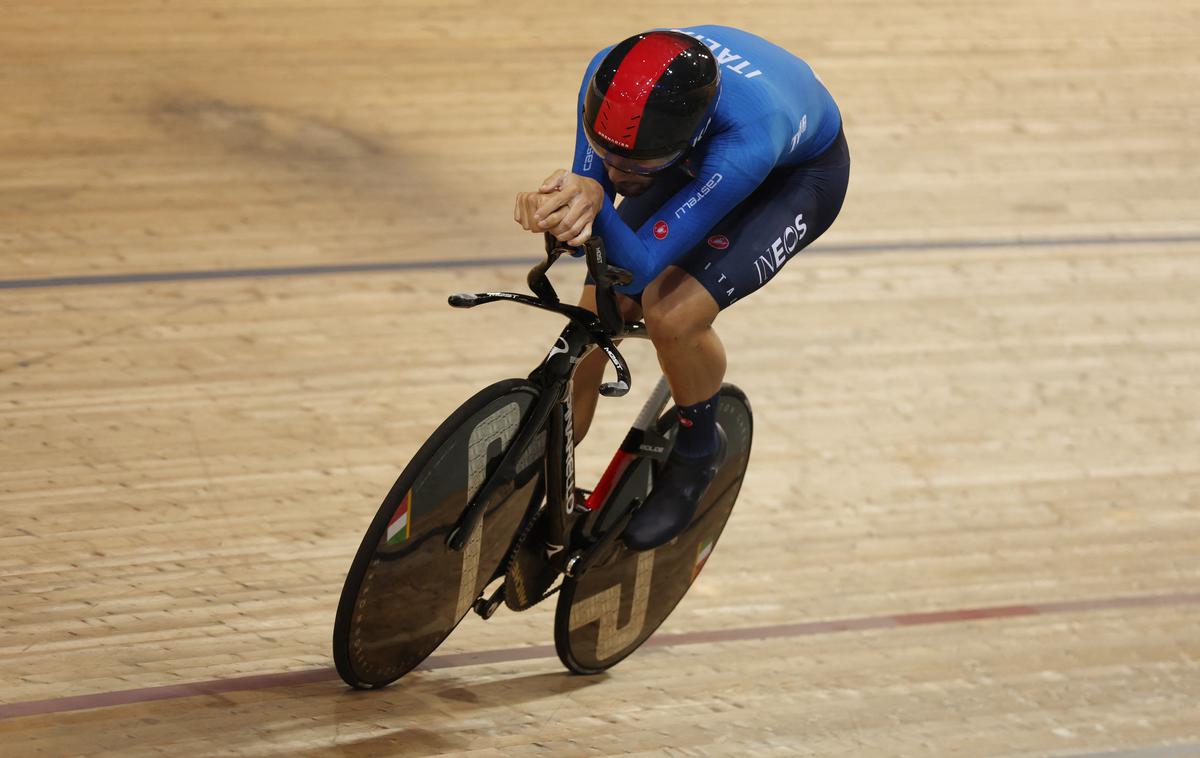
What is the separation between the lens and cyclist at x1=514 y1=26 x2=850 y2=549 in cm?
208

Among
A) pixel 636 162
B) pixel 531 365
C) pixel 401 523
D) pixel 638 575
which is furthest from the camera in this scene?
pixel 531 365

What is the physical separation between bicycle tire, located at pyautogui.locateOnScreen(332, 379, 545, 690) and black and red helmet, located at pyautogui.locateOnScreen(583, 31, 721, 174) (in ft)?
1.39

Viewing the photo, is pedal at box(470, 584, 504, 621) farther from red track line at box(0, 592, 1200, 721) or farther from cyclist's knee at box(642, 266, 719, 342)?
cyclist's knee at box(642, 266, 719, 342)

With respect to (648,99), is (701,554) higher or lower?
lower

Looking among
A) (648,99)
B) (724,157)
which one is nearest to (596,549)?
(724,157)

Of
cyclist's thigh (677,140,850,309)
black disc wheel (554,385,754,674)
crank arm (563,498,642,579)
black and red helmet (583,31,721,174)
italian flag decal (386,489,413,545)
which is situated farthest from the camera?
black disc wheel (554,385,754,674)

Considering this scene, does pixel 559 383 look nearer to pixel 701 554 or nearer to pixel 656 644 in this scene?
pixel 701 554

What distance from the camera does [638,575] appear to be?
→ 285cm

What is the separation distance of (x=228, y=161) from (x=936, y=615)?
9.72ft

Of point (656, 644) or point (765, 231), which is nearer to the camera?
point (765, 231)

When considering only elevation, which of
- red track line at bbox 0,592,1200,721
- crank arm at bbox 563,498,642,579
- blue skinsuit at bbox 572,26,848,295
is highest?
blue skinsuit at bbox 572,26,848,295

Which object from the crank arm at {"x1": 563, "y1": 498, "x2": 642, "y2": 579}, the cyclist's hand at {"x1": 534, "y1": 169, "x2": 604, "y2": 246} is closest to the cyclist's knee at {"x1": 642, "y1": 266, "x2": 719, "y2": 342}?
the cyclist's hand at {"x1": 534, "y1": 169, "x2": 604, "y2": 246}

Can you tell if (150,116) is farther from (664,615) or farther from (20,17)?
(664,615)

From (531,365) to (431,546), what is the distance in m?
1.75
